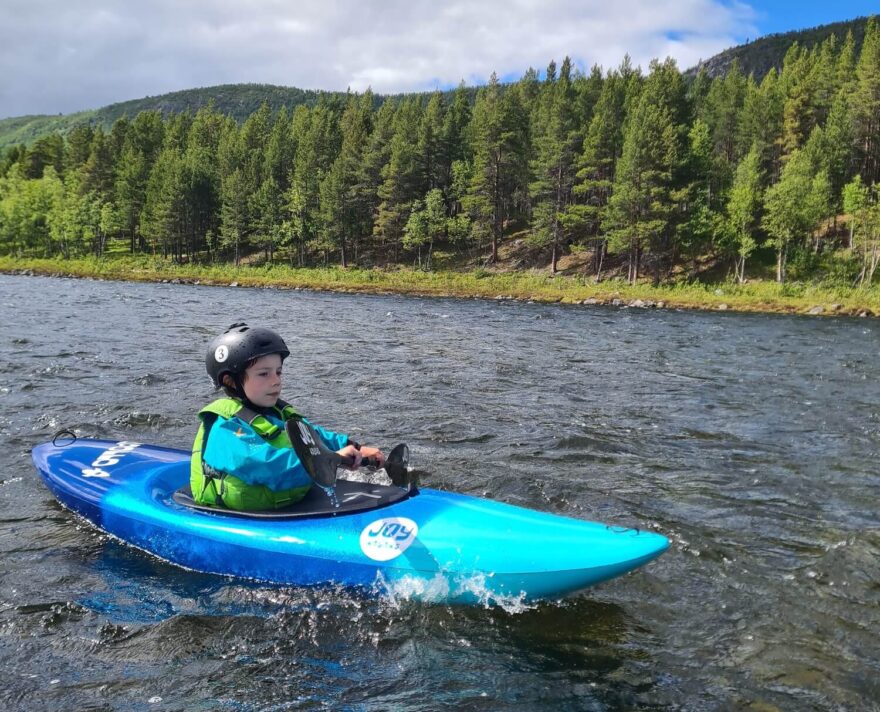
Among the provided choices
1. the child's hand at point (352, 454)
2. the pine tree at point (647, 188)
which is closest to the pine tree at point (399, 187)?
the pine tree at point (647, 188)

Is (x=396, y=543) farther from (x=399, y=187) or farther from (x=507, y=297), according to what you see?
→ (x=399, y=187)

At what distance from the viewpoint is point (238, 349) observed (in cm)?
439

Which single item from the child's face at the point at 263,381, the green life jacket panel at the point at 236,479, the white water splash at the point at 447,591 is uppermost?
the child's face at the point at 263,381

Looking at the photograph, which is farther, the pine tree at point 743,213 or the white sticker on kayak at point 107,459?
the pine tree at point 743,213

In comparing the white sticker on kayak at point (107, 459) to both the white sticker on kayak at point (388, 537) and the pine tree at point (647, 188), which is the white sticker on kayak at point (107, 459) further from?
the pine tree at point (647, 188)

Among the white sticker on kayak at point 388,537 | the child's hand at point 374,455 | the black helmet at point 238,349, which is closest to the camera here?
the white sticker on kayak at point 388,537

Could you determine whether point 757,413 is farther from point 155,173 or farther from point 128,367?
point 155,173

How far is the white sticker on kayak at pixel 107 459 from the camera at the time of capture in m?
5.66

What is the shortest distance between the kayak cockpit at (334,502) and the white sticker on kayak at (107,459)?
1253mm

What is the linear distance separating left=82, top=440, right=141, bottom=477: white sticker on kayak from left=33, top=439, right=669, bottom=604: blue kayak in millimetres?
647

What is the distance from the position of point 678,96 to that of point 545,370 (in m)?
46.1

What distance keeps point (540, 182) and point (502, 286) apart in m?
13.0

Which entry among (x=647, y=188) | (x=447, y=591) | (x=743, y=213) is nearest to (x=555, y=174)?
(x=647, y=188)

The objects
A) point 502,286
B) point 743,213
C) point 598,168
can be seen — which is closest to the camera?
point 743,213
